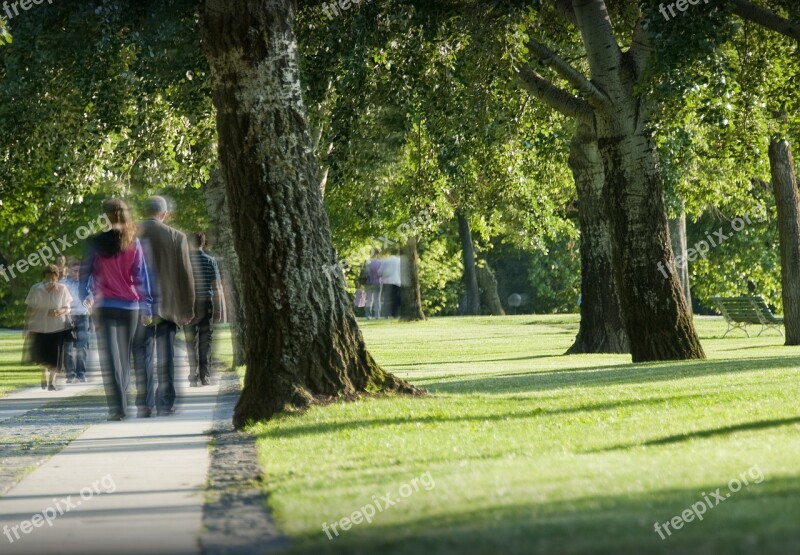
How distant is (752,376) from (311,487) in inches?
339

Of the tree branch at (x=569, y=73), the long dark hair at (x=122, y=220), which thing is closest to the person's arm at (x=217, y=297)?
the long dark hair at (x=122, y=220)

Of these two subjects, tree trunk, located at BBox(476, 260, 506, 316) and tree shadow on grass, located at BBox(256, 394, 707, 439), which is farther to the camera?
tree trunk, located at BBox(476, 260, 506, 316)

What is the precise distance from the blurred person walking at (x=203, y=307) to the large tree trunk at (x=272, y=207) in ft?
18.1

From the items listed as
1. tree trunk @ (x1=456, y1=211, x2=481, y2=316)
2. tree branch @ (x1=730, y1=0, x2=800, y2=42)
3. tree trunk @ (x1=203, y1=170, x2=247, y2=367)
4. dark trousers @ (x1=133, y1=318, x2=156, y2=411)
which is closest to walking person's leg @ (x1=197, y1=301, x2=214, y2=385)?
dark trousers @ (x1=133, y1=318, x2=156, y2=411)

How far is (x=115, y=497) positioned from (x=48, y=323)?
41.3ft

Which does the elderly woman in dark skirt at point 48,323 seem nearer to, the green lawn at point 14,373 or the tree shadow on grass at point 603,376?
the green lawn at point 14,373

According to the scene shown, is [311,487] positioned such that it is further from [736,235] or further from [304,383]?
[736,235]

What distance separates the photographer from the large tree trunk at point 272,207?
12469 millimetres

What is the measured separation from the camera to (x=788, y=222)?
2619 cm

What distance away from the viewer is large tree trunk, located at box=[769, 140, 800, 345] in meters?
25.9

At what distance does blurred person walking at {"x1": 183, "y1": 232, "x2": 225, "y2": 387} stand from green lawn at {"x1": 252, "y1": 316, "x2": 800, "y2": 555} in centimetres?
368

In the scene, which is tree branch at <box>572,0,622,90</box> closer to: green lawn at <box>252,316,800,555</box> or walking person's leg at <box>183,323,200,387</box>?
green lawn at <box>252,316,800,555</box>

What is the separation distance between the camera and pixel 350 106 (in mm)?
17562

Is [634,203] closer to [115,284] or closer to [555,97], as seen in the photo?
[555,97]
